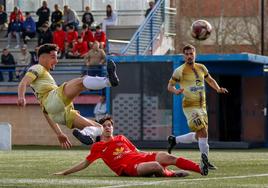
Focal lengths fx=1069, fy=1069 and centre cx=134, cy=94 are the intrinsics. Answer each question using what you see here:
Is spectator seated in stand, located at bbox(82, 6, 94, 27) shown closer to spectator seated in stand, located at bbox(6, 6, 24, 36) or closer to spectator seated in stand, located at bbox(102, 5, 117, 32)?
spectator seated in stand, located at bbox(102, 5, 117, 32)

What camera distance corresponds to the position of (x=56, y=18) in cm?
3734

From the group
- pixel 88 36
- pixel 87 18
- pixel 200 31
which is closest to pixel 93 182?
pixel 200 31

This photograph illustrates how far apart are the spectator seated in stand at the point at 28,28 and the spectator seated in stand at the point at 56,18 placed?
70 cm

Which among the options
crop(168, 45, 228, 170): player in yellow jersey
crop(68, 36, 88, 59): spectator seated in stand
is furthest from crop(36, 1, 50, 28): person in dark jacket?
crop(168, 45, 228, 170): player in yellow jersey

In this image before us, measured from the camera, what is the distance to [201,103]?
60.7 feet

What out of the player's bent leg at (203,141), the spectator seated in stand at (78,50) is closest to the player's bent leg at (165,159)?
the player's bent leg at (203,141)

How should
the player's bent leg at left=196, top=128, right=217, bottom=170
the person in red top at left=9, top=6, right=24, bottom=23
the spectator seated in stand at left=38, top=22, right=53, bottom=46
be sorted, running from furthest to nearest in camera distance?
the person in red top at left=9, top=6, right=24, bottom=23 < the spectator seated in stand at left=38, top=22, right=53, bottom=46 < the player's bent leg at left=196, top=128, right=217, bottom=170

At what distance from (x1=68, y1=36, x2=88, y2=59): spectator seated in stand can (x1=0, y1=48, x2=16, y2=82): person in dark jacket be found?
1.98 m

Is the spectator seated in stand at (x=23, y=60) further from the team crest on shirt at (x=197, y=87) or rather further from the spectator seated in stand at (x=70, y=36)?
the team crest on shirt at (x=197, y=87)

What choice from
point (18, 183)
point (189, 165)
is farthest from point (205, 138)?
point (18, 183)

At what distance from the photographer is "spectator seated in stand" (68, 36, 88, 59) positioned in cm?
3569

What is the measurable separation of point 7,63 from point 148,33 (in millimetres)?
4941

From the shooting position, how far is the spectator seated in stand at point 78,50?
117ft

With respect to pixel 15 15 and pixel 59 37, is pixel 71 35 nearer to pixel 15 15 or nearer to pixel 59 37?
pixel 59 37
